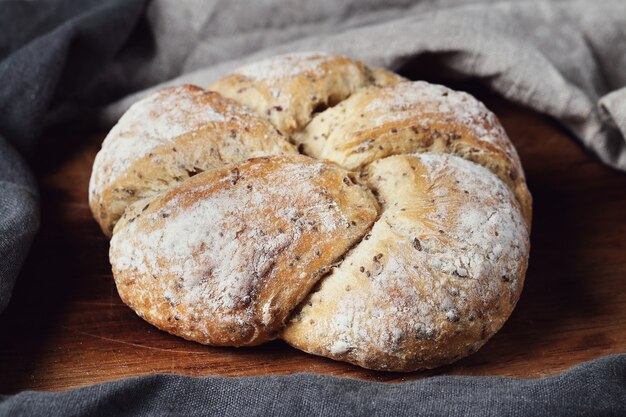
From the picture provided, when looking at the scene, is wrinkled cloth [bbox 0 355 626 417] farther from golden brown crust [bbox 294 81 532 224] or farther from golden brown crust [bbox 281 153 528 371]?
golden brown crust [bbox 294 81 532 224]

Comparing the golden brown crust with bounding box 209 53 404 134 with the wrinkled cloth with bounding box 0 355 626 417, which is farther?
the golden brown crust with bounding box 209 53 404 134

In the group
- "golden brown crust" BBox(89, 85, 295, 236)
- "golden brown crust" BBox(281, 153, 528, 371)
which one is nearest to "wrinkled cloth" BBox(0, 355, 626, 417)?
"golden brown crust" BBox(281, 153, 528, 371)

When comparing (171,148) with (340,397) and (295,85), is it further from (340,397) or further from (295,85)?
(340,397)

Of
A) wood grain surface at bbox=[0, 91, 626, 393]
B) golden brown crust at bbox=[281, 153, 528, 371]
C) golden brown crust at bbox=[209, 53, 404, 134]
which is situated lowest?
wood grain surface at bbox=[0, 91, 626, 393]

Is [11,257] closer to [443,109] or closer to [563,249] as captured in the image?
[443,109]

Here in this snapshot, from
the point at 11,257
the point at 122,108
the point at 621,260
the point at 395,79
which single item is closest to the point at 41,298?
the point at 11,257

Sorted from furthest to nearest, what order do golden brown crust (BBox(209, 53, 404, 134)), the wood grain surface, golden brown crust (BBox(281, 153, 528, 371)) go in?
golden brown crust (BBox(209, 53, 404, 134)) < the wood grain surface < golden brown crust (BBox(281, 153, 528, 371))
